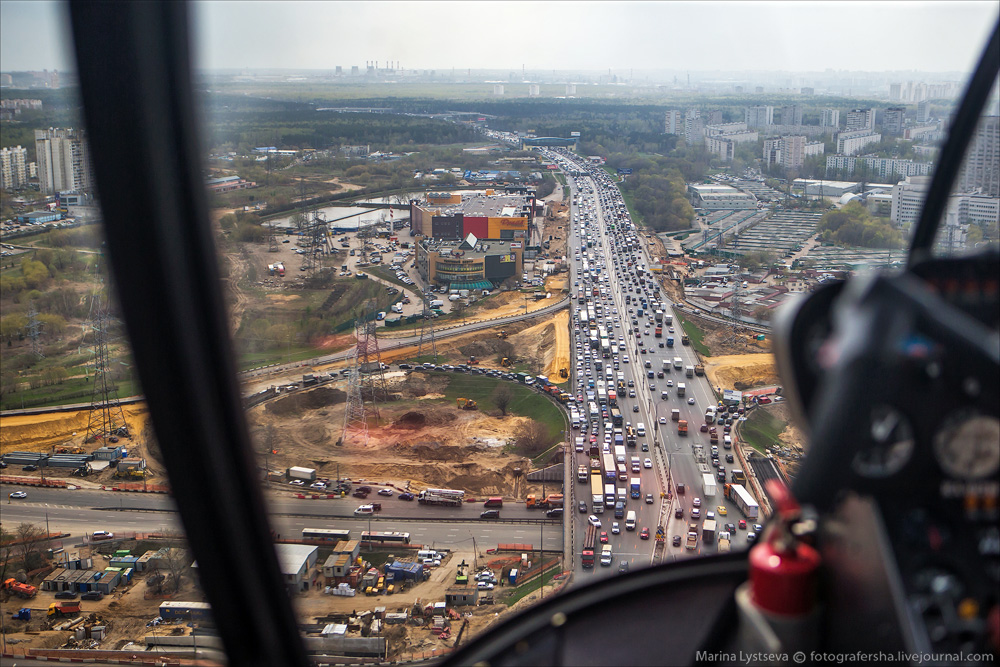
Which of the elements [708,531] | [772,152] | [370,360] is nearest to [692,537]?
[708,531]

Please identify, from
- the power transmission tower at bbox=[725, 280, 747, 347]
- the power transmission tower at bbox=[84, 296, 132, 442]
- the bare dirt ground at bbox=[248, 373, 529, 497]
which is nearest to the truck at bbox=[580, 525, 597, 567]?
the bare dirt ground at bbox=[248, 373, 529, 497]

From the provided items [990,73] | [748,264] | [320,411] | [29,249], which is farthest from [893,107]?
[29,249]

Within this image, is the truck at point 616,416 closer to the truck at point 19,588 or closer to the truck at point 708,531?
the truck at point 708,531

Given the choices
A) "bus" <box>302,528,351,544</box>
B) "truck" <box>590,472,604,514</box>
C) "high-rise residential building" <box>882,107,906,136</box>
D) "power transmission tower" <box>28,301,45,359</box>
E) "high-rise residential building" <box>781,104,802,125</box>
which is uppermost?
"high-rise residential building" <box>781,104,802,125</box>

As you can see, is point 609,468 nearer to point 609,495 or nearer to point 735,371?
point 609,495

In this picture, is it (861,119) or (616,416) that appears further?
(616,416)

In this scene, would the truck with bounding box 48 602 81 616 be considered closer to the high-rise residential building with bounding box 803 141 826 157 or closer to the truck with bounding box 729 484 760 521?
the truck with bounding box 729 484 760 521

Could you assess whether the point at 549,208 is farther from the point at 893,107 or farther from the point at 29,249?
the point at 893,107
